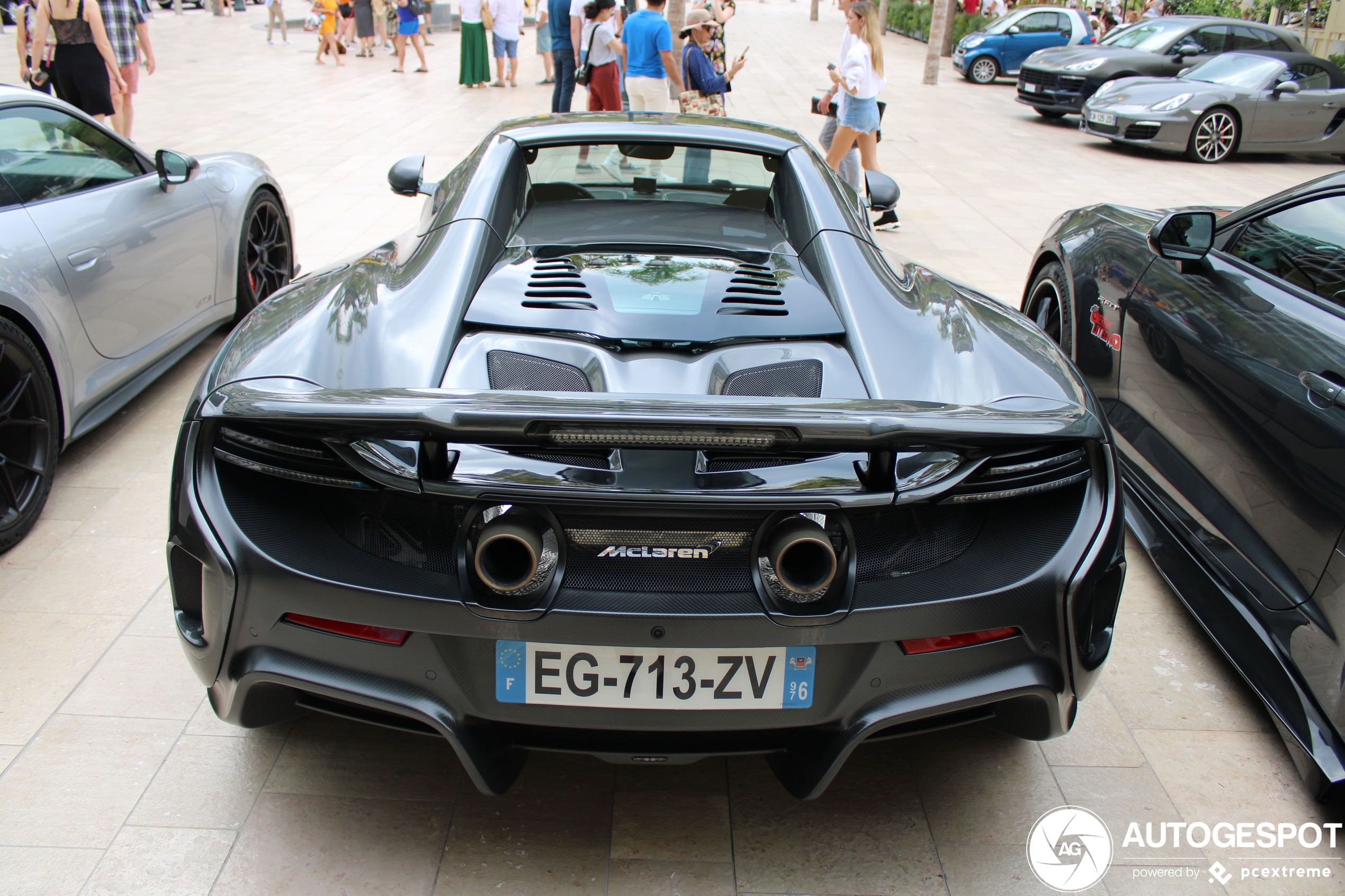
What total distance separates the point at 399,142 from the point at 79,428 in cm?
783

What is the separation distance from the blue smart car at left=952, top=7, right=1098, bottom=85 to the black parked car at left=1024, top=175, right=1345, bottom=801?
16.4m

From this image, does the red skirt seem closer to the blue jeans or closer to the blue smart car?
the blue jeans

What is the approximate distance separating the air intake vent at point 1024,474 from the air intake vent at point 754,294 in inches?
32.1

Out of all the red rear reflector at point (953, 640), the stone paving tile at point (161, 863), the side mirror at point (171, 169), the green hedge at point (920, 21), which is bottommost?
the stone paving tile at point (161, 863)

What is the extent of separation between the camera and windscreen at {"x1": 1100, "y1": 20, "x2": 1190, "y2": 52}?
45.4 ft

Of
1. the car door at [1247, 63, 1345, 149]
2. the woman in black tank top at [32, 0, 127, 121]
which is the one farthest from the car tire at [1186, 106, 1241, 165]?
the woman in black tank top at [32, 0, 127, 121]

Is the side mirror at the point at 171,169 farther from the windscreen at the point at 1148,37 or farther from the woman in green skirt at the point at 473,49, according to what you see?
the windscreen at the point at 1148,37

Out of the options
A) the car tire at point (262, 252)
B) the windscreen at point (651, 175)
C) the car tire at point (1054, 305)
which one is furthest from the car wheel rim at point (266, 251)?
the car tire at point (1054, 305)

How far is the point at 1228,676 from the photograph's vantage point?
281cm

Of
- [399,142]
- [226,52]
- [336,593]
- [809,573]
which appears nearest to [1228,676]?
[809,573]

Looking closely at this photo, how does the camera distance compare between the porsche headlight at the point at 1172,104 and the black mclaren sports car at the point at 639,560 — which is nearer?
the black mclaren sports car at the point at 639,560

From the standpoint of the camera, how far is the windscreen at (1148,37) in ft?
45.4

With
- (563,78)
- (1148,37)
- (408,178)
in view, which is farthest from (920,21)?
(408,178)

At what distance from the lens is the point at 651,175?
3.34 m
